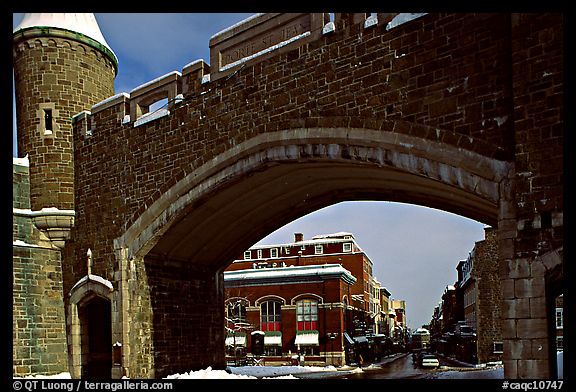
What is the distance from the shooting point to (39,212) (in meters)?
17.5

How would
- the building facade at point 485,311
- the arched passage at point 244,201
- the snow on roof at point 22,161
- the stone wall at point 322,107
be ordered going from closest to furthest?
the stone wall at point 322,107 < the arched passage at point 244,201 < the snow on roof at point 22,161 < the building facade at point 485,311

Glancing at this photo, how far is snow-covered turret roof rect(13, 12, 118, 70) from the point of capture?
17.5 meters

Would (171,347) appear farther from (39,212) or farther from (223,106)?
(223,106)

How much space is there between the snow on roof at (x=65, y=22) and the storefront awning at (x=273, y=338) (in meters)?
27.0

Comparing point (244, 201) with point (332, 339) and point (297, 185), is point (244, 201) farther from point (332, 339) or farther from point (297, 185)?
point (332, 339)

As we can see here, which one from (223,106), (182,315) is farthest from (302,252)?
(223,106)

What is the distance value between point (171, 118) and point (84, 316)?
6.71 m

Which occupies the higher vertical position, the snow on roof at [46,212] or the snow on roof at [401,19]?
the snow on roof at [401,19]

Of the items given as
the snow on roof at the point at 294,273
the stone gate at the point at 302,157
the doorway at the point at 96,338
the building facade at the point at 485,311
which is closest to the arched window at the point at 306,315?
the snow on roof at the point at 294,273

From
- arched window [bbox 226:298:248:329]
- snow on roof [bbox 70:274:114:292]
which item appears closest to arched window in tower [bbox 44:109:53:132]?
snow on roof [bbox 70:274:114:292]

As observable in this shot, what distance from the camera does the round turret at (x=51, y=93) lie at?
1759 cm

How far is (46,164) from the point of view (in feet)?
58.3

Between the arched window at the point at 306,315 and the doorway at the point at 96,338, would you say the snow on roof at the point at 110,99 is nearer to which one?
the doorway at the point at 96,338

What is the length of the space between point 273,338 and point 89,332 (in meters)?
24.4
